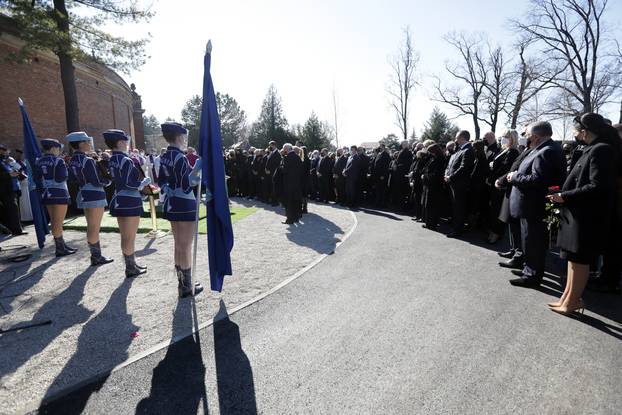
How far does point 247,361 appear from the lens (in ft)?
10.9

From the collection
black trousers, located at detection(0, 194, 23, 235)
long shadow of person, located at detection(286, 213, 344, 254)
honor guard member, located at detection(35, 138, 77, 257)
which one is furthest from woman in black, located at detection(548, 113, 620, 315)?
black trousers, located at detection(0, 194, 23, 235)

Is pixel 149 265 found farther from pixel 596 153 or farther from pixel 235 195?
pixel 235 195

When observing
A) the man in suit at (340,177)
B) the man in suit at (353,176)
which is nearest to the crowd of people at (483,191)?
the man in suit at (353,176)

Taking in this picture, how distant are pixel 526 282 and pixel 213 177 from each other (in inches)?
180

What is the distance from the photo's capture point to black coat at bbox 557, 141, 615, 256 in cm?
382

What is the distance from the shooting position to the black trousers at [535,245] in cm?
496

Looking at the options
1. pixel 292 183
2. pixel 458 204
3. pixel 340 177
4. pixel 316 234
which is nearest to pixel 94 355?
pixel 316 234

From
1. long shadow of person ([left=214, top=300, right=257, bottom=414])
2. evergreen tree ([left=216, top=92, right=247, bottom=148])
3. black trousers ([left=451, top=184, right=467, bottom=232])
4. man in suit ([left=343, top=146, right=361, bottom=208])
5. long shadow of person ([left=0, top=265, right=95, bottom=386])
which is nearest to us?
long shadow of person ([left=214, top=300, right=257, bottom=414])

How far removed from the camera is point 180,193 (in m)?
4.80

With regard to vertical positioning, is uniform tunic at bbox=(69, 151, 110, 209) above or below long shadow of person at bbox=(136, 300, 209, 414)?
above

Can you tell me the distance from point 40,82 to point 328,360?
993 inches

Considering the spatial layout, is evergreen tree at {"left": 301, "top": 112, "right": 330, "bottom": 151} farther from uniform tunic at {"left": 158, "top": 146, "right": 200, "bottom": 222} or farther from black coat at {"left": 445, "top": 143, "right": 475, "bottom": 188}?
uniform tunic at {"left": 158, "top": 146, "right": 200, "bottom": 222}

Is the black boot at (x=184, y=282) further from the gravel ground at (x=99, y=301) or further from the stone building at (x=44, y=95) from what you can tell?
the stone building at (x=44, y=95)

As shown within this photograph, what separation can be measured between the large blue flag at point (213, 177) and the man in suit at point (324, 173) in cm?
1088
